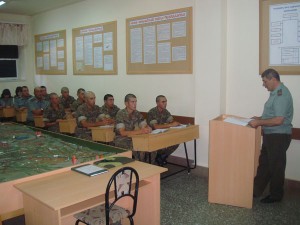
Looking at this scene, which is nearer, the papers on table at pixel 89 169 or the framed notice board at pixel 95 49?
the papers on table at pixel 89 169

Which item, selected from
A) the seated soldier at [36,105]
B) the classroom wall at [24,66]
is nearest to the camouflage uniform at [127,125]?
the seated soldier at [36,105]

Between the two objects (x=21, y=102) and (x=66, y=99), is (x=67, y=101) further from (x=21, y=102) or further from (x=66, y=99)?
(x=21, y=102)

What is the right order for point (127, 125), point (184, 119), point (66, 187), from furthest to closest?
point (184, 119) → point (127, 125) → point (66, 187)

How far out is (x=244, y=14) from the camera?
4.33 metres

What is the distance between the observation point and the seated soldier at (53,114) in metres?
5.83

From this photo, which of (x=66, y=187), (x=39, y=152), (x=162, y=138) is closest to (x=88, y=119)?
(x=162, y=138)

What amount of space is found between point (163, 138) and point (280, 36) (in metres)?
1.93

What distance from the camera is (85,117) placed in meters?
5.33

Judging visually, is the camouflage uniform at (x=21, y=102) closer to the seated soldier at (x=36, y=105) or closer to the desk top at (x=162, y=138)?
the seated soldier at (x=36, y=105)

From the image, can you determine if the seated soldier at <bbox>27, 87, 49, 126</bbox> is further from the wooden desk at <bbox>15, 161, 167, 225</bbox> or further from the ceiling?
the wooden desk at <bbox>15, 161, 167, 225</bbox>

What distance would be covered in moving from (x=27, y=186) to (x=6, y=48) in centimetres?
700

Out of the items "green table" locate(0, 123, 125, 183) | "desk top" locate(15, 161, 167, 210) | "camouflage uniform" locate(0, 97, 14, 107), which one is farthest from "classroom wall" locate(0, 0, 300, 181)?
"camouflage uniform" locate(0, 97, 14, 107)

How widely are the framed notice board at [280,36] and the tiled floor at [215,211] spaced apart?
1.59 meters

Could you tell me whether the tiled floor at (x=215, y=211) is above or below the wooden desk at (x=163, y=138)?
below
